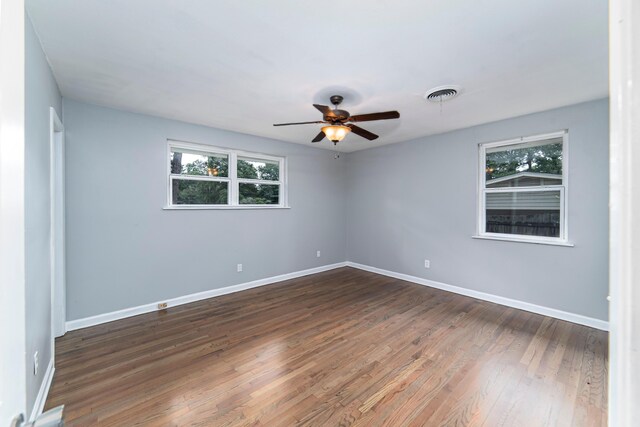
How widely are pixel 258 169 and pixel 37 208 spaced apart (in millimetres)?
2922

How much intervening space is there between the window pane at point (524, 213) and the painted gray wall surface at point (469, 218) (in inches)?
7.4

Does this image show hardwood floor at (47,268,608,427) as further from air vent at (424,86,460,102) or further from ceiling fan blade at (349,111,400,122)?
air vent at (424,86,460,102)

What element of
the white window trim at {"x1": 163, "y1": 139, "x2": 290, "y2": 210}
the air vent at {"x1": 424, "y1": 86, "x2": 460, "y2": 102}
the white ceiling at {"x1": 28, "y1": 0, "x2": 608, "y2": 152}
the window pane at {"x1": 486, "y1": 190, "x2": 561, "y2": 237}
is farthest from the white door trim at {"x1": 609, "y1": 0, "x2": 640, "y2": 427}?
the white window trim at {"x1": 163, "y1": 139, "x2": 290, "y2": 210}

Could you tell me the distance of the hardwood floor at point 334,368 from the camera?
1826 mm

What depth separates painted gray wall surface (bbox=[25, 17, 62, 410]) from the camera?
5.41 ft

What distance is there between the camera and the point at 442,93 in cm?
272

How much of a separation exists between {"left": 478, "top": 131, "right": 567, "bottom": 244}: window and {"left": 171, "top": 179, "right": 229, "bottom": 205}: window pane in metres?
3.78

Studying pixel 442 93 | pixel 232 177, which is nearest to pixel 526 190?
pixel 442 93

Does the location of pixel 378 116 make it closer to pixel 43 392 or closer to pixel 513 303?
pixel 513 303

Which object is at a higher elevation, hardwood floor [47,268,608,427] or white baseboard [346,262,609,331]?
white baseboard [346,262,609,331]

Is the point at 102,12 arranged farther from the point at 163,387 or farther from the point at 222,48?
the point at 163,387

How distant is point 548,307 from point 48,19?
533cm

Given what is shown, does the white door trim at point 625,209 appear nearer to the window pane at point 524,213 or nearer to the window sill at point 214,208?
the window pane at point 524,213

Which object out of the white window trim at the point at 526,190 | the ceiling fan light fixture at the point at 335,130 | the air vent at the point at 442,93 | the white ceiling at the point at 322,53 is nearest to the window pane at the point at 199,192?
the white ceiling at the point at 322,53
